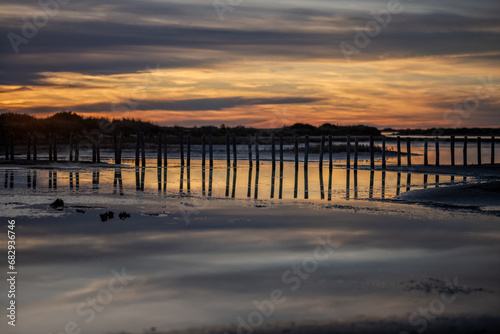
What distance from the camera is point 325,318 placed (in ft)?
25.8

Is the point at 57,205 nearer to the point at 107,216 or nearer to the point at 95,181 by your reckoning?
the point at 107,216

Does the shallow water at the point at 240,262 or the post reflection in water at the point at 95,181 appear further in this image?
the post reflection in water at the point at 95,181

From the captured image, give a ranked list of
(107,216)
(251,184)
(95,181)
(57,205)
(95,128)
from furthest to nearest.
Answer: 1. (95,128)
2. (95,181)
3. (251,184)
4. (57,205)
5. (107,216)

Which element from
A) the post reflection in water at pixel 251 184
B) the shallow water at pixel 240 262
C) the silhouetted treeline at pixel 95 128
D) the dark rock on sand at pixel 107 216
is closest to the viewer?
the shallow water at pixel 240 262

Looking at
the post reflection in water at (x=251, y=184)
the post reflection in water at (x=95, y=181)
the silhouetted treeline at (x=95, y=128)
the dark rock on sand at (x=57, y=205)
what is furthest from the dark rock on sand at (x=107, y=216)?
the silhouetted treeline at (x=95, y=128)

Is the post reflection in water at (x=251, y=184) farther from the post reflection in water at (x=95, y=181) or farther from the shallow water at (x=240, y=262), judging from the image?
the shallow water at (x=240, y=262)

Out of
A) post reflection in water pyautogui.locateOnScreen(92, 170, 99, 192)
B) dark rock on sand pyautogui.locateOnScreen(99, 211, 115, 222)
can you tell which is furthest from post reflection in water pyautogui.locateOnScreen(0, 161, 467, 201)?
dark rock on sand pyautogui.locateOnScreen(99, 211, 115, 222)

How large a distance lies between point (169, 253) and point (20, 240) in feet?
11.4

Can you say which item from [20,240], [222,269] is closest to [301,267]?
[222,269]

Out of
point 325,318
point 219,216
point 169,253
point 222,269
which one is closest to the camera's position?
point 325,318

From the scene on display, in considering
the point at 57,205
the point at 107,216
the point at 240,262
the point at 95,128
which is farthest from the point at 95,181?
the point at 95,128

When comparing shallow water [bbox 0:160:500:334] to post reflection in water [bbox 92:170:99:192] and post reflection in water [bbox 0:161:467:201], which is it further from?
post reflection in water [bbox 92:170:99:192]

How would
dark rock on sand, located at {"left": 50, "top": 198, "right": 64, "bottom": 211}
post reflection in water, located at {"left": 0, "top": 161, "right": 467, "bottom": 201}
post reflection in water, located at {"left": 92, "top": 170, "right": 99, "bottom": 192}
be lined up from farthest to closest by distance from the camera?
post reflection in water, located at {"left": 92, "top": 170, "right": 99, "bottom": 192} → post reflection in water, located at {"left": 0, "top": 161, "right": 467, "bottom": 201} → dark rock on sand, located at {"left": 50, "top": 198, "right": 64, "bottom": 211}

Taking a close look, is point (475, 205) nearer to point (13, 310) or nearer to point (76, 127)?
point (13, 310)
